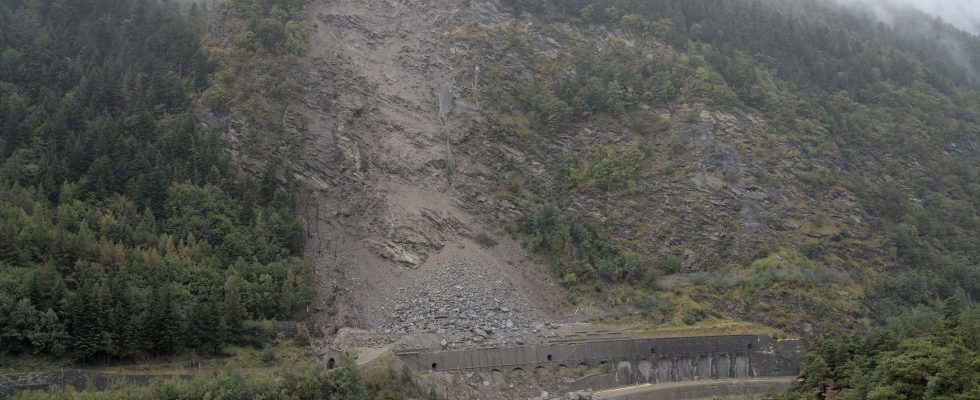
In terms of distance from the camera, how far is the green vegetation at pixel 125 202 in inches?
1642

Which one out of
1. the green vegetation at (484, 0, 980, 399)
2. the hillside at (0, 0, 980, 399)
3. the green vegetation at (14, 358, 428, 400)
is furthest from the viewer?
the green vegetation at (484, 0, 980, 399)

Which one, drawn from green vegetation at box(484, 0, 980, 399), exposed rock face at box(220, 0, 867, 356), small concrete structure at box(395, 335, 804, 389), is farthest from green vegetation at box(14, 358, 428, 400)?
green vegetation at box(484, 0, 980, 399)

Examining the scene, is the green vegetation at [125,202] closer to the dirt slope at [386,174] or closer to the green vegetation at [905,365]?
the dirt slope at [386,174]

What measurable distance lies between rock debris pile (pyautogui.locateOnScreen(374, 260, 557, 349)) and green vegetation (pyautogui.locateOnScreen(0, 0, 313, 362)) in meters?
6.06

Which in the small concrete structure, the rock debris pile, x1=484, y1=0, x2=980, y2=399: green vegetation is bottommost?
the rock debris pile

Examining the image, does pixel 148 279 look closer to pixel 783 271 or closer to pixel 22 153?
pixel 22 153

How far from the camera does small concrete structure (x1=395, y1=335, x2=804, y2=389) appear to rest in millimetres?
47656

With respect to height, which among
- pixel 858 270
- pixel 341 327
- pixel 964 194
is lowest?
pixel 341 327

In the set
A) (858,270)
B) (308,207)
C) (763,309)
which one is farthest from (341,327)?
(858,270)

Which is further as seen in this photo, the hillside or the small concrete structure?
the small concrete structure

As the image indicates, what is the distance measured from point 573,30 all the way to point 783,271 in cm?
2999

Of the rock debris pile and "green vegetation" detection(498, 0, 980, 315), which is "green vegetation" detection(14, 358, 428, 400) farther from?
"green vegetation" detection(498, 0, 980, 315)

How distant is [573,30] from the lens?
250 feet

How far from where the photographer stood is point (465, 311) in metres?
51.7
